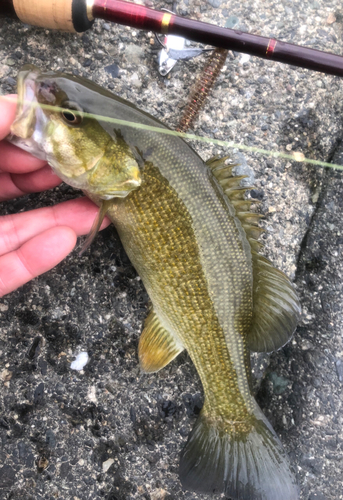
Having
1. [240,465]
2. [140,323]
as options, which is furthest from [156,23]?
[240,465]

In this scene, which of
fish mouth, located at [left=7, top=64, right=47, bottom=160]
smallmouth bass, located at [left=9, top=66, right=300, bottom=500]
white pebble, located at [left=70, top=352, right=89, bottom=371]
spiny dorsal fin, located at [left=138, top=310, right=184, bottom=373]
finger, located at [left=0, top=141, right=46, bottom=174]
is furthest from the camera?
white pebble, located at [left=70, top=352, right=89, bottom=371]

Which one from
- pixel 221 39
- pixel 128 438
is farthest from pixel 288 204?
pixel 128 438

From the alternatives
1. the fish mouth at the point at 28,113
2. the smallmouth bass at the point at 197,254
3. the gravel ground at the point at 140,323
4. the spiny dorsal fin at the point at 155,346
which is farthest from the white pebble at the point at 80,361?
the fish mouth at the point at 28,113

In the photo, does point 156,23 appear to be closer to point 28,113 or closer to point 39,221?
point 28,113

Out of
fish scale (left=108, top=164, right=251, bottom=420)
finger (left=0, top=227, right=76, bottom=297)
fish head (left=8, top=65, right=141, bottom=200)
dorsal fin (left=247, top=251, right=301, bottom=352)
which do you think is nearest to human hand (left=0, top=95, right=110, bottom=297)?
finger (left=0, top=227, right=76, bottom=297)

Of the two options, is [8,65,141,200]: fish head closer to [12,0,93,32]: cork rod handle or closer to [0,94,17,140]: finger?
[0,94,17,140]: finger

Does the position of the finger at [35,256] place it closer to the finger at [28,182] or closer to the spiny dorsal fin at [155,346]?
the finger at [28,182]
